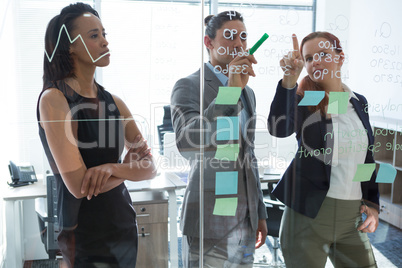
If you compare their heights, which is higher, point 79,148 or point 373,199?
point 79,148

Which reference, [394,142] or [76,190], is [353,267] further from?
[76,190]

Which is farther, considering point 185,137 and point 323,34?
point 323,34

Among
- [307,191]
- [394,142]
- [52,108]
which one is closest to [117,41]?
[52,108]

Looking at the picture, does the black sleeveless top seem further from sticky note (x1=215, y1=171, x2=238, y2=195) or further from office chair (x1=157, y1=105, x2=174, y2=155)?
sticky note (x1=215, y1=171, x2=238, y2=195)

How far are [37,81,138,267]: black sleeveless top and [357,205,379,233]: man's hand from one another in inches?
43.4

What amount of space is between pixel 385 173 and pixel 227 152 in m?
0.81

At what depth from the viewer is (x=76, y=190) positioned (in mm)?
1488

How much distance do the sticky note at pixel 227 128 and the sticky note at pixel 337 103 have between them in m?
0.44

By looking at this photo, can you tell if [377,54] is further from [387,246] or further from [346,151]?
[387,246]

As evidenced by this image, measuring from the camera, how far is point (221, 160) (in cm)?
171

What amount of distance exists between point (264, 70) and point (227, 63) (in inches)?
6.9

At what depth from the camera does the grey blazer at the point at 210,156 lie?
1650 mm

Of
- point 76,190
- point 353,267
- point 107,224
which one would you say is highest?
point 76,190

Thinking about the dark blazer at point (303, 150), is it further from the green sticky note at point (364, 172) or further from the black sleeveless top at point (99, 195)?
the black sleeveless top at point (99, 195)
